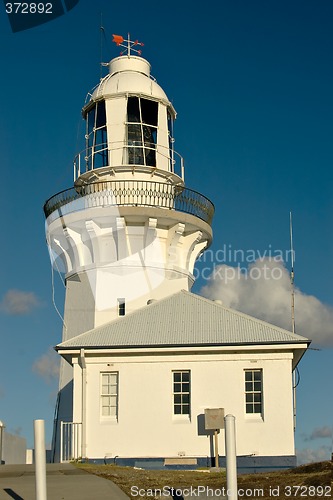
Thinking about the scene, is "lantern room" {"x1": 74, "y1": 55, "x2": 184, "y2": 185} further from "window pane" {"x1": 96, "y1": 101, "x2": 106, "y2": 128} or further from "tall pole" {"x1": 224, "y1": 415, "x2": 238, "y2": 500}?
"tall pole" {"x1": 224, "y1": 415, "x2": 238, "y2": 500}

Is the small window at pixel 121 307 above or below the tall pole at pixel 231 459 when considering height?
above

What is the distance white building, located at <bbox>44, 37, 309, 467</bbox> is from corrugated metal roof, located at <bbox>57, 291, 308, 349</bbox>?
0.05 metres

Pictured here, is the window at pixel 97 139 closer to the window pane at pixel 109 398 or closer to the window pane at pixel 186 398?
the window pane at pixel 109 398

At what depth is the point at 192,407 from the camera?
72.1 feet

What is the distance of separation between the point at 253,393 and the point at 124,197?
8347 millimetres

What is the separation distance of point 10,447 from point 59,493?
1111cm

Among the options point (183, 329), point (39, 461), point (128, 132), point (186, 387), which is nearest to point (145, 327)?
point (183, 329)

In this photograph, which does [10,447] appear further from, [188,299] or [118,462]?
[188,299]

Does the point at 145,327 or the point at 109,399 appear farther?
the point at 145,327

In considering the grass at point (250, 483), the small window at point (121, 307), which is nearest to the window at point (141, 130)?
the small window at point (121, 307)

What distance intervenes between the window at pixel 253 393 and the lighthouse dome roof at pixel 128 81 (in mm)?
11026

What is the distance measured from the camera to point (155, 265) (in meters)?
27.6

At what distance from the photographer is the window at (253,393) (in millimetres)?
21984

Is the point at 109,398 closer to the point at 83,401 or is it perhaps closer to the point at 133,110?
the point at 83,401
